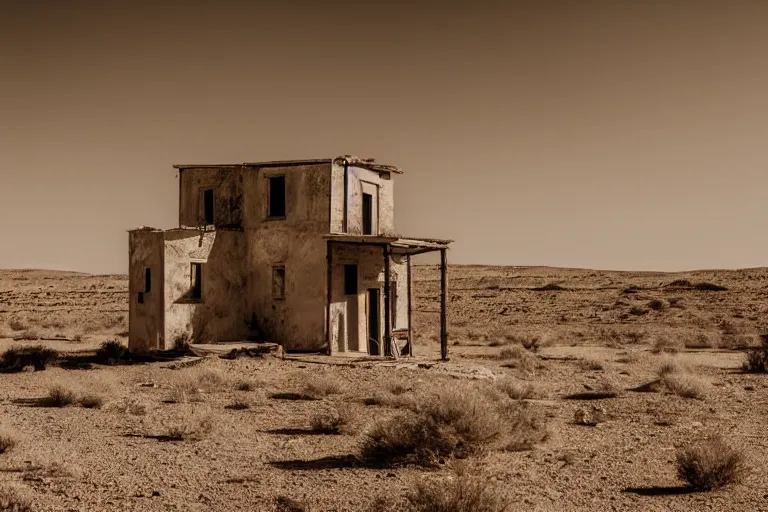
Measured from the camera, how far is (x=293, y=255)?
75.8 feet

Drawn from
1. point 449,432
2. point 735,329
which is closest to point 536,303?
point 735,329

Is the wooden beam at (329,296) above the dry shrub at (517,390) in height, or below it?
above

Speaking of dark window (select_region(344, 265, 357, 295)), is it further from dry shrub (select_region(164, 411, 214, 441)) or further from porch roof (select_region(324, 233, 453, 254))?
dry shrub (select_region(164, 411, 214, 441))

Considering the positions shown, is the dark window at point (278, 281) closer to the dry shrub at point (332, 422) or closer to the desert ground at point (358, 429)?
the desert ground at point (358, 429)

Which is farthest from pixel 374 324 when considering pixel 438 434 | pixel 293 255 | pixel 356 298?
pixel 438 434

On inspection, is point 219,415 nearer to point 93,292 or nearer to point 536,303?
point 536,303

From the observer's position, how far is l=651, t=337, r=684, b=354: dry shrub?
28.2 meters

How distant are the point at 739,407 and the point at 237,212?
50.2 ft

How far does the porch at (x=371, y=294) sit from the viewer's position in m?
22.1

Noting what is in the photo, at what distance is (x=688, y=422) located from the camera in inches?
507

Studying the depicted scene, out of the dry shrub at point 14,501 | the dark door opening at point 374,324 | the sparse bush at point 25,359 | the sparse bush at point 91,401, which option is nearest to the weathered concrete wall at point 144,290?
the sparse bush at point 25,359

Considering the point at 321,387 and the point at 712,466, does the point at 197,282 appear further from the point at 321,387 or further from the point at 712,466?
the point at 712,466

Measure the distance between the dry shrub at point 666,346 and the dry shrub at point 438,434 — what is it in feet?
64.8

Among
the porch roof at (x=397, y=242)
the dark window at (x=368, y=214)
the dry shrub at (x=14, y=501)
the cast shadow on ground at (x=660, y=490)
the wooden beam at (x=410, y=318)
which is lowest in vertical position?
the cast shadow on ground at (x=660, y=490)
